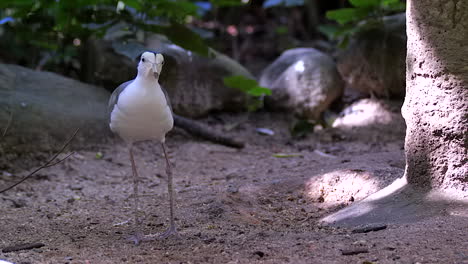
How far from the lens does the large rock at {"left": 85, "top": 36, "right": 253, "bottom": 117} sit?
5965 mm

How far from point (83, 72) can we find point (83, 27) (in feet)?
2.57

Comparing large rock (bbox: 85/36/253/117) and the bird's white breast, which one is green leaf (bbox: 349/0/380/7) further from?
the bird's white breast

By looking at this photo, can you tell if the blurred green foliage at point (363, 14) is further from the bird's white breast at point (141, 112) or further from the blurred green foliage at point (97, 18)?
the bird's white breast at point (141, 112)

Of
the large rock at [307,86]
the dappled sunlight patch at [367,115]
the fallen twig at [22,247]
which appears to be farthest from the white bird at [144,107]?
the large rock at [307,86]

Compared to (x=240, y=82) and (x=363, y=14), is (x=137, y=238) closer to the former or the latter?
(x=240, y=82)

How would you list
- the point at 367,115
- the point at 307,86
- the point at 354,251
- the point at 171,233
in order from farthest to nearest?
1. the point at 307,86
2. the point at 367,115
3. the point at 171,233
4. the point at 354,251

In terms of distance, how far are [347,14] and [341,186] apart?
115 inches

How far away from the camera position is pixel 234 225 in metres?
3.17

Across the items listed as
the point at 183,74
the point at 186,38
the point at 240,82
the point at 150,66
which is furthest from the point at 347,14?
the point at 150,66

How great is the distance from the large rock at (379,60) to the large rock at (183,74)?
1268 millimetres

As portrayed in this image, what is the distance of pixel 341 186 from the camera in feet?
12.1

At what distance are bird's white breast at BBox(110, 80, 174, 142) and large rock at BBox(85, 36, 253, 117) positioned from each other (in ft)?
8.76

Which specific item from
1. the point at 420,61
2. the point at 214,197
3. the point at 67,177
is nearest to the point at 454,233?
the point at 420,61

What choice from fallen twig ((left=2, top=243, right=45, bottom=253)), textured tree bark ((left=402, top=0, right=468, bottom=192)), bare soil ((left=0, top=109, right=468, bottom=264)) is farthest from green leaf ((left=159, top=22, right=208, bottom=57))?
fallen twig ((left=2, top=243, right=45, bottom=253))
